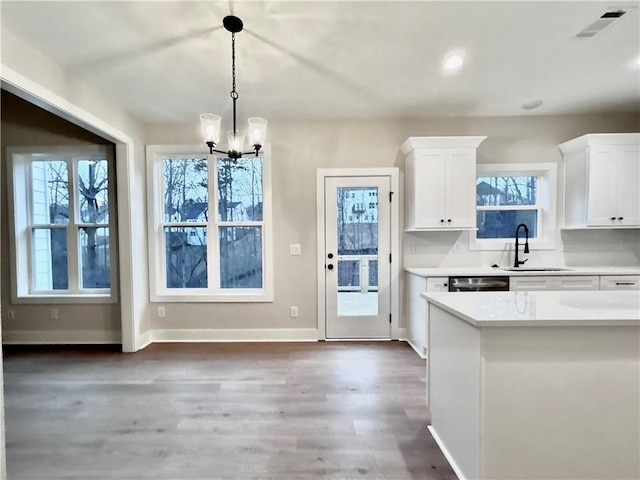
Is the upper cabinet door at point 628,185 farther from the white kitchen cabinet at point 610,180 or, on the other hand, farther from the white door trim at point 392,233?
the white door trim at point 392,233

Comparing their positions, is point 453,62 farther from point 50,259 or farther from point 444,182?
point 50,259

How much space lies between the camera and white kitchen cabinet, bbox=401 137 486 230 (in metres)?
3.13

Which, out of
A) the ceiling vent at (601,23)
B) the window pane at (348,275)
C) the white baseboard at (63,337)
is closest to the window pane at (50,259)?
the white baseboard at (63,337)

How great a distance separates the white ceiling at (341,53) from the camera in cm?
188

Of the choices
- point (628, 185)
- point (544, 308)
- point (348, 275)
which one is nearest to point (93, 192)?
point (348, 275)

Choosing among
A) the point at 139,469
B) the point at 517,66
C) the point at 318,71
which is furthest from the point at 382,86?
the point at 139,469

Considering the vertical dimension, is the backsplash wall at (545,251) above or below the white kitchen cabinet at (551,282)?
above

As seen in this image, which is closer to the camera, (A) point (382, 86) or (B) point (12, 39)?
(B) point (12, 39)

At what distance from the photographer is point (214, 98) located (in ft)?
9.67

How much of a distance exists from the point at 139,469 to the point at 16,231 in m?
3.49

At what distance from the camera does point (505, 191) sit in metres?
3.57

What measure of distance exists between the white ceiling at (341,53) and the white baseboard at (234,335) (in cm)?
256

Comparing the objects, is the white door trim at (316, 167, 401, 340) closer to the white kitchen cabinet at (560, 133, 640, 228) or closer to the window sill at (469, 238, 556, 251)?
the window sill at (469, 238, 556, 251)

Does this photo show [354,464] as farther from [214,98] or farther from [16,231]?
[16,231]
